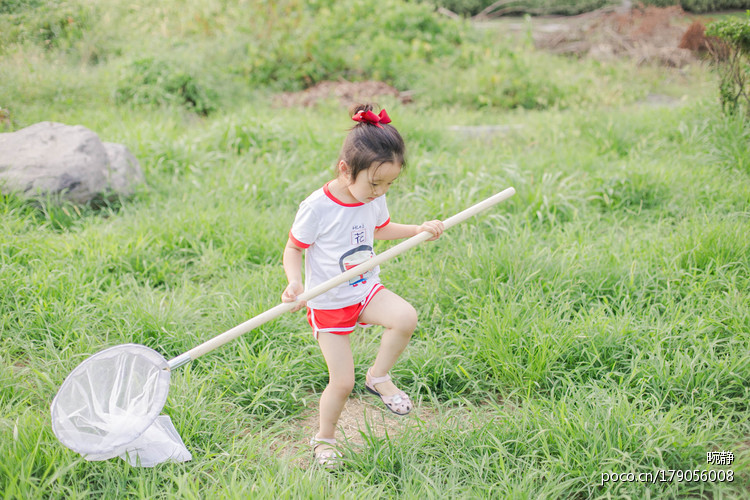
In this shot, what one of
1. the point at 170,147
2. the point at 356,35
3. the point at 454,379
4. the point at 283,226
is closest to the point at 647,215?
the point at 454,379

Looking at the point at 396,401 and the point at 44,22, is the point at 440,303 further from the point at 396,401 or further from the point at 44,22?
the point at 44,22

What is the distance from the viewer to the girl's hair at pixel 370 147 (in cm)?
207

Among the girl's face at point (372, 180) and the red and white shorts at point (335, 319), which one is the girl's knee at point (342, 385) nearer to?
the red and white shorts at point (335, 319)

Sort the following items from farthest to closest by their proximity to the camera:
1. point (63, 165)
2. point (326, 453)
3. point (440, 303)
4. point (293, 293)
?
point (63, 165) < point (440, 303) < point (326, 453) < point (293, 293)

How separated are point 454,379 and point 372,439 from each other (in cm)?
64

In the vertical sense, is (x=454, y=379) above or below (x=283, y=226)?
below

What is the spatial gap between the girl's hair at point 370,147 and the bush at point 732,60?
3.58m

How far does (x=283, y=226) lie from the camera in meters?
3.74

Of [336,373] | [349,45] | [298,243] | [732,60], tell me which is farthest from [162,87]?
[732,60]

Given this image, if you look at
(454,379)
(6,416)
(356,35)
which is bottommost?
(454,379)

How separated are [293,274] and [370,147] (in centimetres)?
53

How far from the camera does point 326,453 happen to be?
7.50ft

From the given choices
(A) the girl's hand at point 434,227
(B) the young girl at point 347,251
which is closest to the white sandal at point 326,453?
(B) the young girl at point 347,251

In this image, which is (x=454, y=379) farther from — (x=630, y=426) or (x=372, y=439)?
(x=630, y=426)
